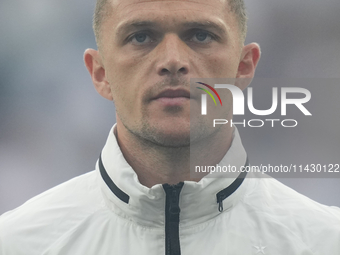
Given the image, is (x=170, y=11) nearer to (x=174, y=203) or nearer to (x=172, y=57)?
(x=172, y=57)

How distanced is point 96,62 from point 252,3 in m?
2.80

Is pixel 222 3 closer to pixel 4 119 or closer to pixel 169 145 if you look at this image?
pixel 169 145

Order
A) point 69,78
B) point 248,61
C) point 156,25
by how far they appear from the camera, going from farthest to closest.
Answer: point 69,78 < point 248,61 < point 156,25

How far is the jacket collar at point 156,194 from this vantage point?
1.43 meters

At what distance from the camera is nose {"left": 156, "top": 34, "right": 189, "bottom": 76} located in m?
1.42

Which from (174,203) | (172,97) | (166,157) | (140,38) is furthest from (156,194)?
(140,38)

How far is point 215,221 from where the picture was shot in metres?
1.50

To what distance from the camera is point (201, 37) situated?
155 cm

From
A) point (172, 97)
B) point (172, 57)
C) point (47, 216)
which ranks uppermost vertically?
point (172, 57)

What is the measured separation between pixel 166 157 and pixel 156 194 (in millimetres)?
202

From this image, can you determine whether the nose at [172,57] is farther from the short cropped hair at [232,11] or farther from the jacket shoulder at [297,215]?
the jacket shoulder at [297,215]

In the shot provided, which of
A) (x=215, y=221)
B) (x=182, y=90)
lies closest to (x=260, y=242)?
(x=215, y=221)

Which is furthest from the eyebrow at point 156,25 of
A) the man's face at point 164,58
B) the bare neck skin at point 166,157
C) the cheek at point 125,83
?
the bare neck skin at point 166,157

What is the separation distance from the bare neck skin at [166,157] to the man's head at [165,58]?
0.07 metres
